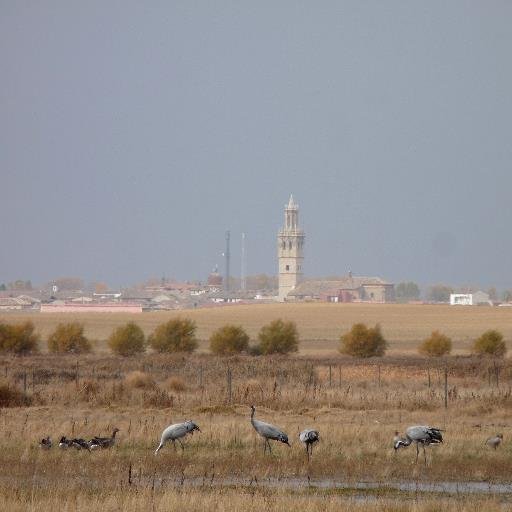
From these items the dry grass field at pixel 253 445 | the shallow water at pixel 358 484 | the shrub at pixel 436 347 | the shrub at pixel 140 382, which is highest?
the shrub at pixel 436 347

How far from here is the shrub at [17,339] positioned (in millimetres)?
75188

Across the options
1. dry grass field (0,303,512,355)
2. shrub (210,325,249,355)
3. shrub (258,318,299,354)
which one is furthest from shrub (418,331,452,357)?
shrub (210,325,249,355)

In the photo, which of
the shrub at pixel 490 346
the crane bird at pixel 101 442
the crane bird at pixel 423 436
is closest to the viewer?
the crane bird at pixel 423 436

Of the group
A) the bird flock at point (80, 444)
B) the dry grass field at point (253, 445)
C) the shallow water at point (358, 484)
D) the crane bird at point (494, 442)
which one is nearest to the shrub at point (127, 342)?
the dry grass field at point (253, 445)

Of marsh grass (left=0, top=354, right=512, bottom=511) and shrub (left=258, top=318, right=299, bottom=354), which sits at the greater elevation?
shrub (left=258, top=318, right=299, bottom=354)

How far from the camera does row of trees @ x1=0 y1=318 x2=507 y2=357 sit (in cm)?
7519

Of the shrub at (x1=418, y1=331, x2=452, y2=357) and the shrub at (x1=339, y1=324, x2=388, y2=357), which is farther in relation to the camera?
the shrub at (x1=339, y1=324, x2=388, y2=357)

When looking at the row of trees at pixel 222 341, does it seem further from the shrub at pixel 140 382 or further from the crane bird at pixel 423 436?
the crane bird at pixel 423 436

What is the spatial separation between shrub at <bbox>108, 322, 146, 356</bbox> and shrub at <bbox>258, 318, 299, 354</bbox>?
282 inches

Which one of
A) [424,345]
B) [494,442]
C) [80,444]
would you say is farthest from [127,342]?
[494,442]

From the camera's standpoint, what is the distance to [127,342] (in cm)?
7619

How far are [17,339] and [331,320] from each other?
70.8 m

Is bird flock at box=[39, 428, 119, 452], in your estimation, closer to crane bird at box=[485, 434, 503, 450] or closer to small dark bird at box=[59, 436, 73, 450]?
small dark bird at box=[59, 436, 73, 450]

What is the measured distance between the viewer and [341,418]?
3086 cm
